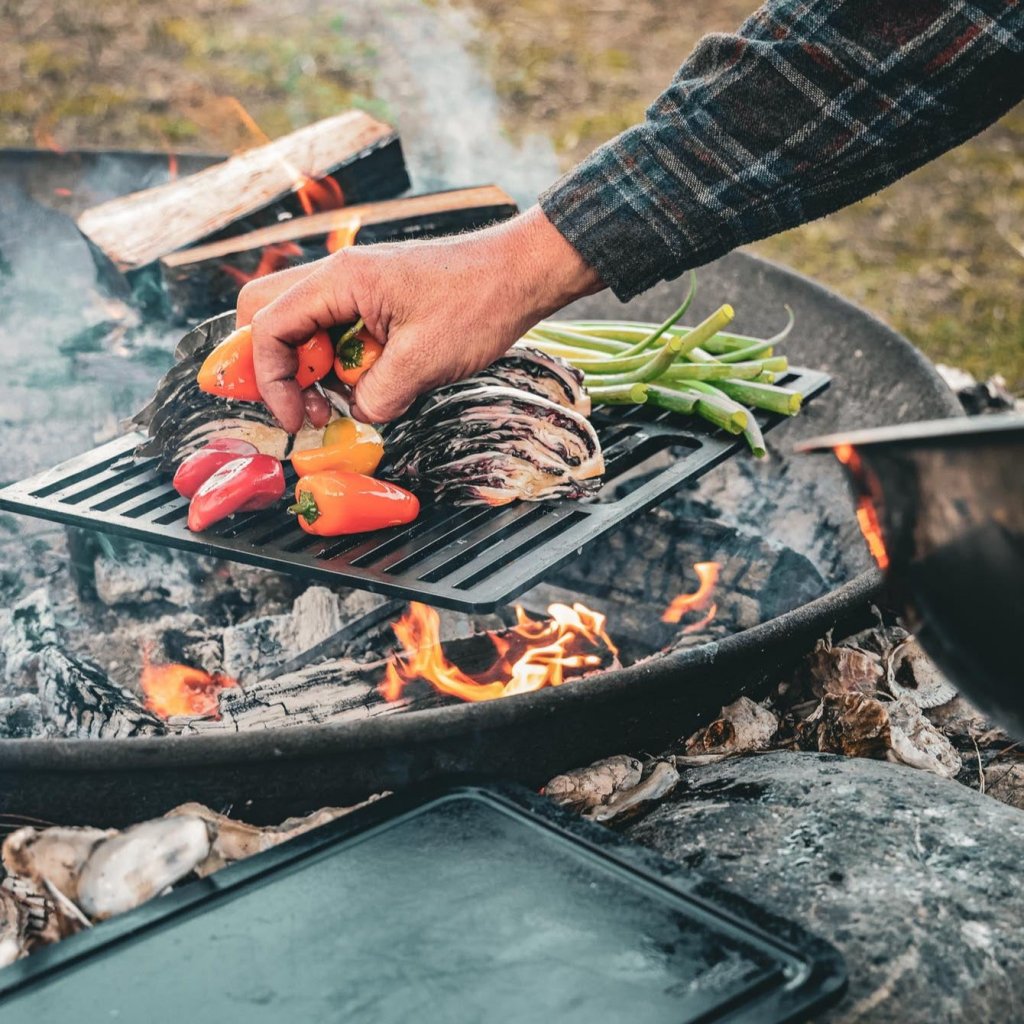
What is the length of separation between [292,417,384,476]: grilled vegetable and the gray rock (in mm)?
1036

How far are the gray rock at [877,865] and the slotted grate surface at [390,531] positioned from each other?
577 mm

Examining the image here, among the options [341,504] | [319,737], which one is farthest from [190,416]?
[319,737]

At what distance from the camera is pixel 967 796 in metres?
2.20

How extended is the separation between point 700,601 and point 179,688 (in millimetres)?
1400

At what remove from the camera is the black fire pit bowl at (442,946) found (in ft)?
5.09

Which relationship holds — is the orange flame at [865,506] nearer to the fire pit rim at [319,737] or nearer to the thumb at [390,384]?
the fire pit rim at [319,737]

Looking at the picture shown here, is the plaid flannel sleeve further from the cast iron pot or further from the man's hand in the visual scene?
the cast iron pot

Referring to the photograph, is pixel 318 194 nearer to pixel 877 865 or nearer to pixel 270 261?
pixel 270 261

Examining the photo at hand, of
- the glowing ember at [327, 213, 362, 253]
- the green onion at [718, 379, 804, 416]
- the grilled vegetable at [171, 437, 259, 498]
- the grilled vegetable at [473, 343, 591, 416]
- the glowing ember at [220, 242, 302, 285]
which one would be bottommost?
the green onion at [718, 379, 804, 416]

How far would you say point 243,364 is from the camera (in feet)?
8.39

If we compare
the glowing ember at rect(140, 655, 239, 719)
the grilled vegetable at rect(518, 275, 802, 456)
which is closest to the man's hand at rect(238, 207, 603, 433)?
the grilled vegetable at rect(518, 275, 802, 456)

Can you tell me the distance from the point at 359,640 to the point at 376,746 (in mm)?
897

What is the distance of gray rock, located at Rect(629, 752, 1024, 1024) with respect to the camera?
67.6 inches

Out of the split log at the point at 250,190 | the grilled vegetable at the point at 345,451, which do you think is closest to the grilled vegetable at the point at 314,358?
the grilled vegetable at the point at 345,451
